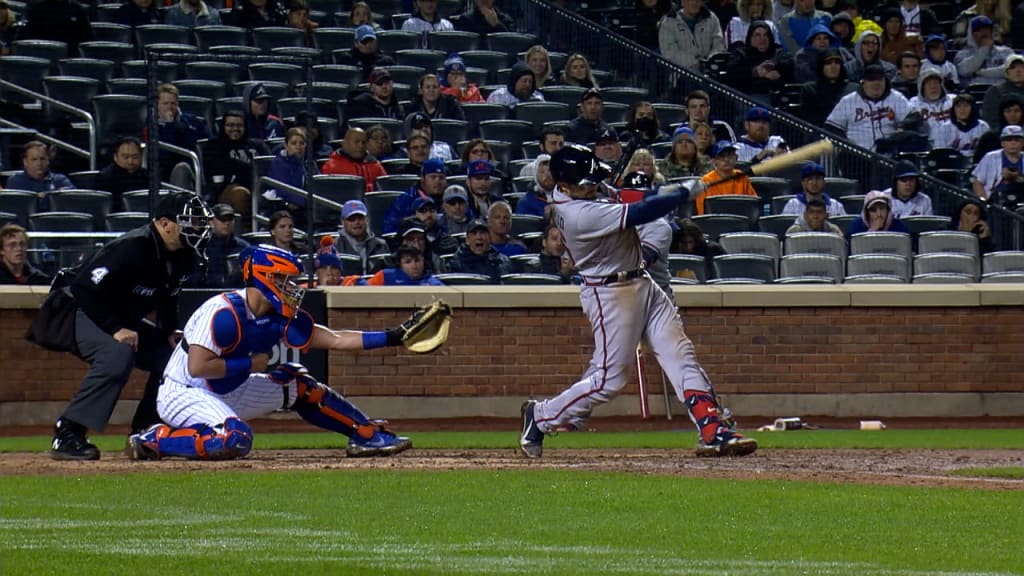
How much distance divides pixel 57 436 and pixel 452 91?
30.5ft

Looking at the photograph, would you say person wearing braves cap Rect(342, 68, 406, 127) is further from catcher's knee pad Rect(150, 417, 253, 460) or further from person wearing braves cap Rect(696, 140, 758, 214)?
catcher's knee pad Rect(150, 417, 253, 460)

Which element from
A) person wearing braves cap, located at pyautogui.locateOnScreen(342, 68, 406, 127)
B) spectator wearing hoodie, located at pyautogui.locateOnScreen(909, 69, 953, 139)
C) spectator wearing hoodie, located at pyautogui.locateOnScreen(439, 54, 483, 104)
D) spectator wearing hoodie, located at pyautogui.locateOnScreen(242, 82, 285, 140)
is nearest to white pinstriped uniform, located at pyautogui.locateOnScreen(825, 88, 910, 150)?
spectator wearing hoodie, located at pyautogui.locateOnScreen(909, 69, 953, 139)

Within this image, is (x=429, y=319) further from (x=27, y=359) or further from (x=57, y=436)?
(x=27, y=359)

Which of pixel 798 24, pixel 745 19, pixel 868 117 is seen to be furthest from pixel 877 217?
pixel 745 19

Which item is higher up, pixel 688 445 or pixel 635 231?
pixel 635 231

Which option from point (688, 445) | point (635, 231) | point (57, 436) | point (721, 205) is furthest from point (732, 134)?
point (57, 436)

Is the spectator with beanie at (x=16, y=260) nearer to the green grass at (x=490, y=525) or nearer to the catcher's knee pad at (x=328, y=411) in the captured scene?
the catcher's knee pad at (x=328, y=411)

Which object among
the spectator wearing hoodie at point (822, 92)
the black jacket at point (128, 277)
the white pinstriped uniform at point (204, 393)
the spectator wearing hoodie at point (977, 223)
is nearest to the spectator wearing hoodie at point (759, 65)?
the spectator wearing hoodie at point (822, 92)

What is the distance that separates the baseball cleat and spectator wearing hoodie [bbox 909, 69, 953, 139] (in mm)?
10089

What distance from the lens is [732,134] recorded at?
760 inches

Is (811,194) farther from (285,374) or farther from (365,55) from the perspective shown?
(285,374)

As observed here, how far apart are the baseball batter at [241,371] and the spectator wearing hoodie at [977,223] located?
28.0 feet

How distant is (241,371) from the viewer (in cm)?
1111

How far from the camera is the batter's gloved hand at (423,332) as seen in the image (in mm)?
11211
